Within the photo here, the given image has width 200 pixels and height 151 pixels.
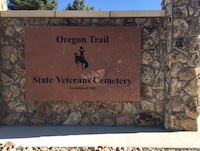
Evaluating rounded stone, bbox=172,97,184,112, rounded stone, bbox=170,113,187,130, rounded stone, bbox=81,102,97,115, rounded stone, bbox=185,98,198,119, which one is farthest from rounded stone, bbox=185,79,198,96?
rounded stone, bbox=81,102,97,115

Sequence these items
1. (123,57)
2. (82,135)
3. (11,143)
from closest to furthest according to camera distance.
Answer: (11,143)
(82,135)
(123,57)

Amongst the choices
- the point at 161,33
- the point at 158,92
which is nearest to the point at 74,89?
A: the point at 158,92

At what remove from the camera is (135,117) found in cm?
436

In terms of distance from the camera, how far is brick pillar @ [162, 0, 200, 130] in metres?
3.96

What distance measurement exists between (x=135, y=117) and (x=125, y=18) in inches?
75.1

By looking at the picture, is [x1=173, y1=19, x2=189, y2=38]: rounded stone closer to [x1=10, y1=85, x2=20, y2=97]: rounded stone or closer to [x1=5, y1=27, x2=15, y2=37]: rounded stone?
[x1=5, y1=27, x2=15, y2=37]: rounded stone

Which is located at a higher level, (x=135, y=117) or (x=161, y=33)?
(x=161, y=33)

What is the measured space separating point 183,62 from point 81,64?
1857mm

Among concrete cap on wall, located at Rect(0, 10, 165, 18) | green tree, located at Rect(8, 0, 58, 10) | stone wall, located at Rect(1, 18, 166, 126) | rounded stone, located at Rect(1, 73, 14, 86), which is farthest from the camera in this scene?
green tree, located at Rect(8, 0, 58, 10)

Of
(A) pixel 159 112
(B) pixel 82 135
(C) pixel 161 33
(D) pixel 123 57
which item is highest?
(C) pixel 161 33

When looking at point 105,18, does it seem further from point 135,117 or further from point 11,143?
point 11,143

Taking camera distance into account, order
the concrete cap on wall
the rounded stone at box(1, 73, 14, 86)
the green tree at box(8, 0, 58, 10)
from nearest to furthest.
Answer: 1. the concrete cap on wall
2. the rounded stone at box(1, 73, 14, 86)
3. the green tree at box(8, 0, 58, 10)

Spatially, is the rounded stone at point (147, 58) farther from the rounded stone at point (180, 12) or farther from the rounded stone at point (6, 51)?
the rounded stone at point (6, 51)

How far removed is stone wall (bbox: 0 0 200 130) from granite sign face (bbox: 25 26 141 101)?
164 mm
